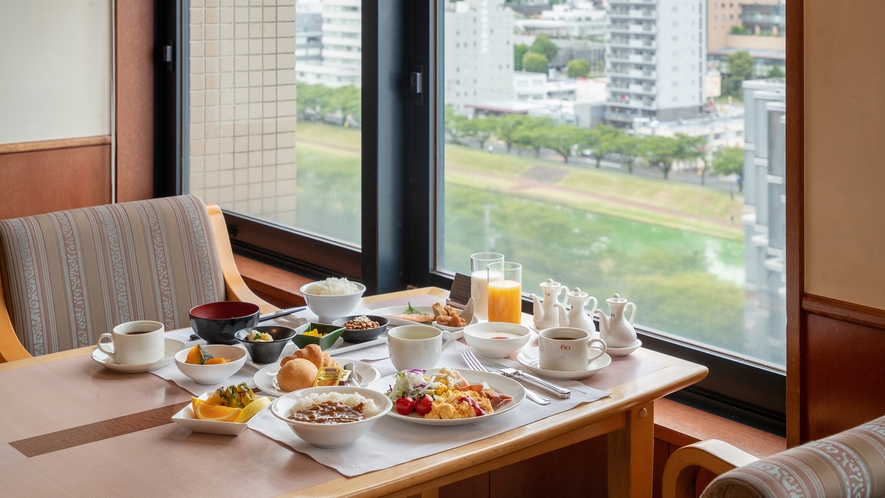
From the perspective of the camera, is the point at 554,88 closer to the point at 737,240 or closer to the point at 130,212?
the point at 737,240

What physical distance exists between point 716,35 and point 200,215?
1.42 metres

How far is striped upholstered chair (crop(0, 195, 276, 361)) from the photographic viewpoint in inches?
84.0

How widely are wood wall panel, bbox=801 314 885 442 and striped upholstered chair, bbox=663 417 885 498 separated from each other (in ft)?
1.91

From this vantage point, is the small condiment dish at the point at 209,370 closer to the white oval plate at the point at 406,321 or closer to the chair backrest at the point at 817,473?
the white oval plate at the point at 406,321

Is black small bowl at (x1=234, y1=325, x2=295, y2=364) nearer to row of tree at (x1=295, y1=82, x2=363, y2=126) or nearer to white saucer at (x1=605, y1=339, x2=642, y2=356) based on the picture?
white saucer at (x1=605, y1=339, x2=642, y2=356)

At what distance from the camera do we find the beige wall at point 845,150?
1.55 metres

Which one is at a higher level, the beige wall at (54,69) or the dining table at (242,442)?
the beige wall at (54,69)

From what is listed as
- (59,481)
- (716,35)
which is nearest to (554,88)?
(716,35)

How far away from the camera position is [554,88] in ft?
7.59

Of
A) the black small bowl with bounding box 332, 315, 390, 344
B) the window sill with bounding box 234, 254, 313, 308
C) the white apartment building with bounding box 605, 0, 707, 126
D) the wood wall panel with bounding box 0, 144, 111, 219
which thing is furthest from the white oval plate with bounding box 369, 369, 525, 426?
the wood wall panel with bounding box 0, 144, 111, 219

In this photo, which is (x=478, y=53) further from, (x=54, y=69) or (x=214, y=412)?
(x=54, y=69)

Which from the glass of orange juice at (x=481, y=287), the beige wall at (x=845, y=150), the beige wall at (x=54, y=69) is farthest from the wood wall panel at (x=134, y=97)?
the beige wall at (x=845, y=150)

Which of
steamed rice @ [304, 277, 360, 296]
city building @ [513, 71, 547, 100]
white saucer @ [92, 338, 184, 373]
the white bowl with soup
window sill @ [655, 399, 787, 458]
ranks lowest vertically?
window sill @ [655, 399, 787, 458]

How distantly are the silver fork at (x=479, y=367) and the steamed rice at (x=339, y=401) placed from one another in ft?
0.92
